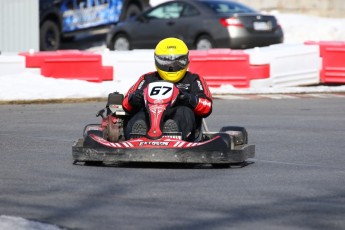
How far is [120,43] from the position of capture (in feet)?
82.4

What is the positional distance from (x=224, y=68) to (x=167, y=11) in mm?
6616

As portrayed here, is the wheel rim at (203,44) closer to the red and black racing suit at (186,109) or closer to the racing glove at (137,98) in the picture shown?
the red and black racing suit at (186,109)

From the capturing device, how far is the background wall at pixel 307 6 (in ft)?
103

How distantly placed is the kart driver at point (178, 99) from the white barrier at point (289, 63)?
7.53 metres

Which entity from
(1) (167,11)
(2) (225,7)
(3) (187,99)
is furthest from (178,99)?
(1) (167,11)

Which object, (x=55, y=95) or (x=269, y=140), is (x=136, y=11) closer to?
(x=55, y=95)

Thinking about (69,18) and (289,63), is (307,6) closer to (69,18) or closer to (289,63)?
(69,18)

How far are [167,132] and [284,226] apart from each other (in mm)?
3162

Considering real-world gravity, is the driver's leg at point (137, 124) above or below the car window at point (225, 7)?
below

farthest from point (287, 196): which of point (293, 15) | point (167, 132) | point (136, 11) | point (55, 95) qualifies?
point (293, 15)

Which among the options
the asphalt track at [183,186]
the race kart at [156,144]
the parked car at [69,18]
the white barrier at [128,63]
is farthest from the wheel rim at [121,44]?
the race kart at [156,144]

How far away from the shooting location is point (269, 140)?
1211 cm

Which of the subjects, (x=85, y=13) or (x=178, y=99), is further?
(x=85, y=13)

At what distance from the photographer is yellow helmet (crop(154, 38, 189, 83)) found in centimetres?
1064
